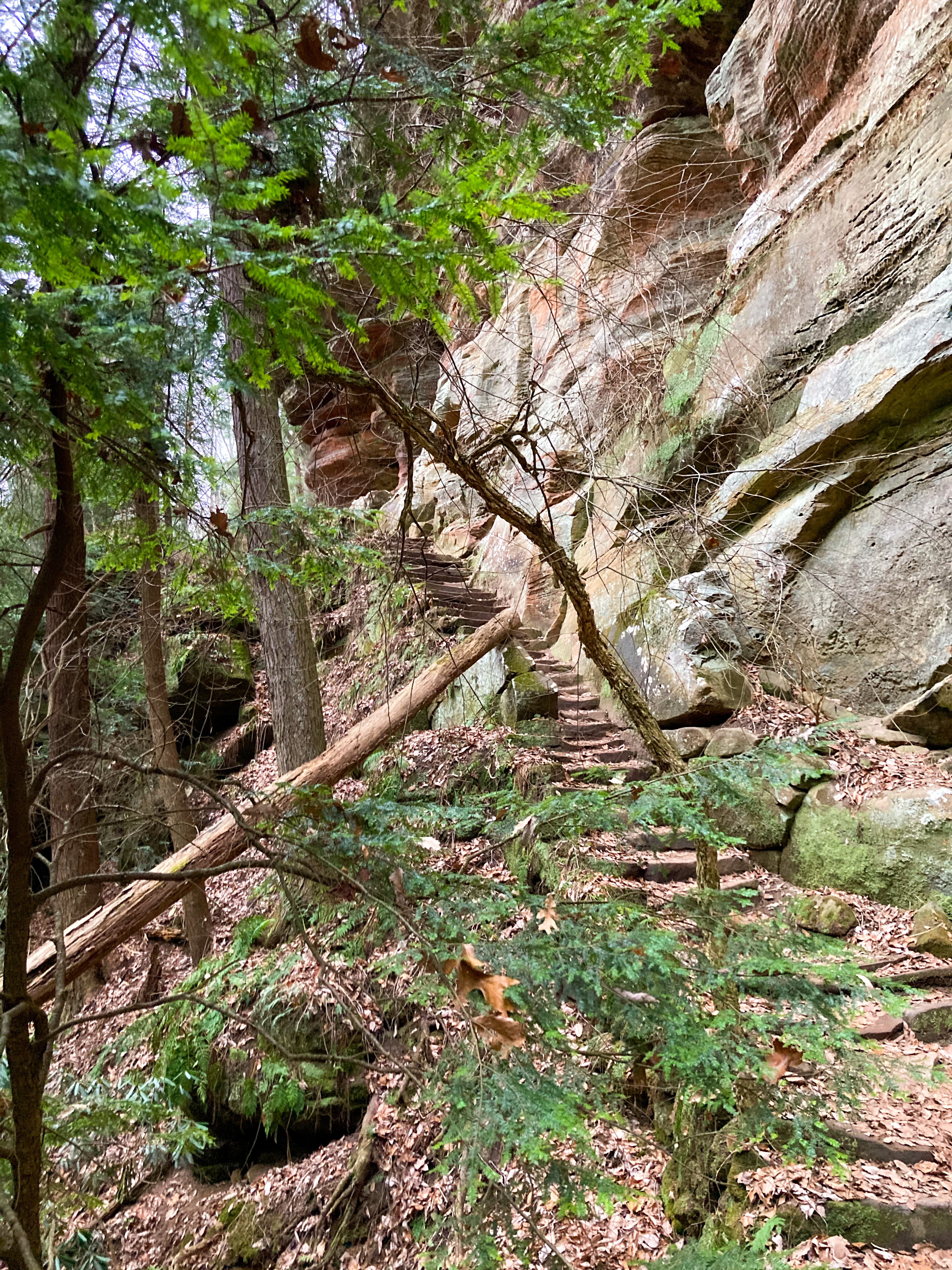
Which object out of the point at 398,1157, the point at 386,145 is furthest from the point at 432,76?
the point at 398,1157

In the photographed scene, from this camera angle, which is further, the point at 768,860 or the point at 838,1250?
the point at 768,860

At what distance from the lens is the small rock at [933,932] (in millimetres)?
4066

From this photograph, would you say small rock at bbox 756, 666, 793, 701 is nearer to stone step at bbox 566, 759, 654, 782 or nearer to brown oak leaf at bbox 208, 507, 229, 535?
stone step at bbox 566, 759, 654, 782

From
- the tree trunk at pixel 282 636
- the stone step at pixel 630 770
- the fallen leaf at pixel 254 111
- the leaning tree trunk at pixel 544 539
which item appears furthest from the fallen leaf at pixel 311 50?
the stone step at pixel 630 770

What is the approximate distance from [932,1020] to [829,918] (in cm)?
87

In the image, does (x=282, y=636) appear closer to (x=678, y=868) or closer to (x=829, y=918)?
(x=678, y=868)

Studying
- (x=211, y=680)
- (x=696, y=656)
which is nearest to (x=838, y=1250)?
(x=696, y=656)

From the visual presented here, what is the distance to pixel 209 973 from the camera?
5.27m

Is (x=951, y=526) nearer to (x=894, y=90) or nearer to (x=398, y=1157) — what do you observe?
(x=894, y=90)

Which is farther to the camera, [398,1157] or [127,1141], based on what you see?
[127,1141]

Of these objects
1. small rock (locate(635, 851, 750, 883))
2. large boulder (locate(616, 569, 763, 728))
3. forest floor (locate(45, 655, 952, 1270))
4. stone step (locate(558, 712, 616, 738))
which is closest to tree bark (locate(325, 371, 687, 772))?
forest floor (locate(45, 655, 952, 1270))

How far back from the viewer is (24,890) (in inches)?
81.7

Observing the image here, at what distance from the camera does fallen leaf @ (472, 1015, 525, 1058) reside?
157cm

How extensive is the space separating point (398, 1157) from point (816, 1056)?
124 inches
